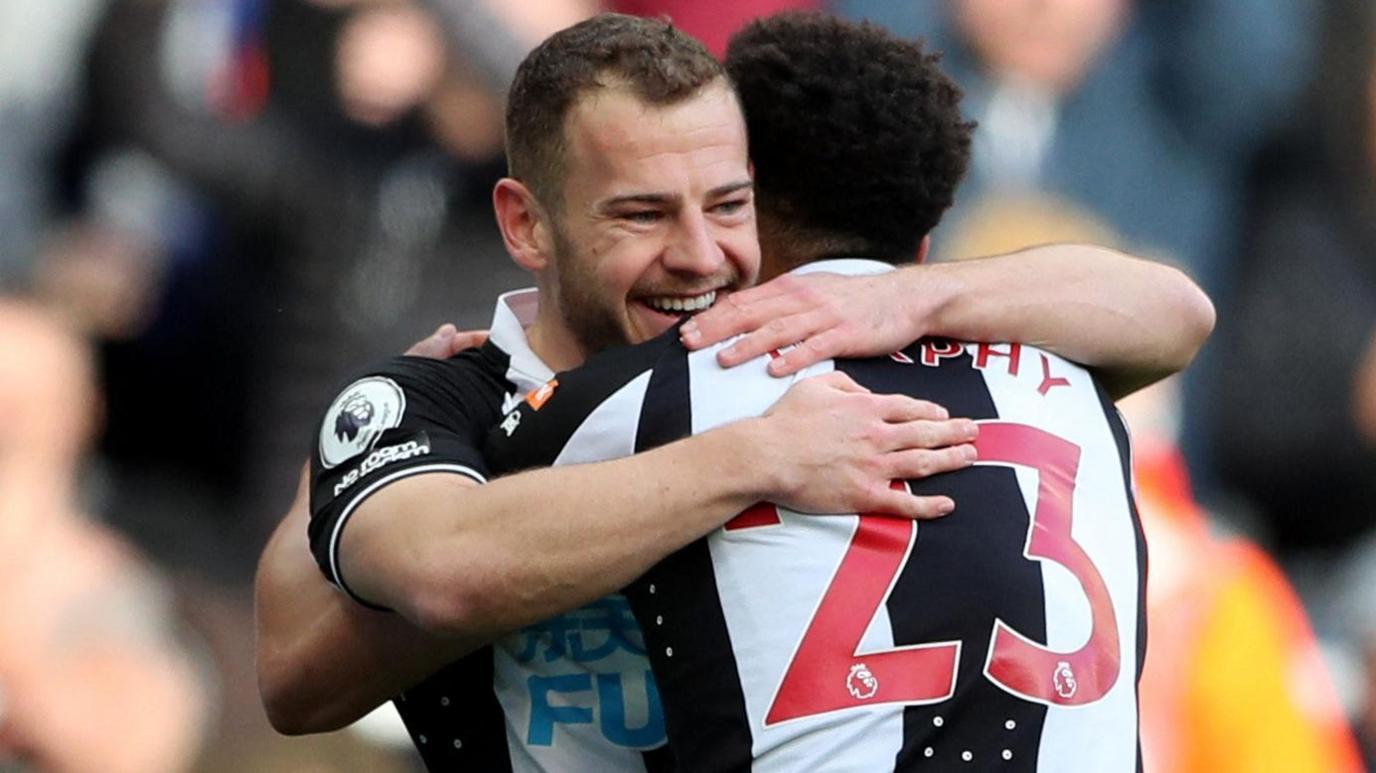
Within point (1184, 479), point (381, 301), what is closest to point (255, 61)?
point (381, 301)

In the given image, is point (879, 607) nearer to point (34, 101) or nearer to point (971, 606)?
point (971, 606)

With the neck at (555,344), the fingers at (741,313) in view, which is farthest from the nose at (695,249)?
the neck at (555,344)

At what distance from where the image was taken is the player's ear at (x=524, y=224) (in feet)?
10.5

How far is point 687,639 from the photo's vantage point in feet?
8.74

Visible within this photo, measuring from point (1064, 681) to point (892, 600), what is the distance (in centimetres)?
25

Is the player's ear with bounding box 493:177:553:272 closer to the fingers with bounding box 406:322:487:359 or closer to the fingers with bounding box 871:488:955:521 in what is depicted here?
the fingers with bounding box 406:322:487:359

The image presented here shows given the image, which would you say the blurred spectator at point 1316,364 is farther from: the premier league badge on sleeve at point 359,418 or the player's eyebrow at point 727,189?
the premier league badge on sleeve at point 359,418

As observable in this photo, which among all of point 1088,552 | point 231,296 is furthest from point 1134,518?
point 231,296

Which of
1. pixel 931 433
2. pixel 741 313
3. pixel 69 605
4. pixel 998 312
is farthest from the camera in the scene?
pixel 69 605

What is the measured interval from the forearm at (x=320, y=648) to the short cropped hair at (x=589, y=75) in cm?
67

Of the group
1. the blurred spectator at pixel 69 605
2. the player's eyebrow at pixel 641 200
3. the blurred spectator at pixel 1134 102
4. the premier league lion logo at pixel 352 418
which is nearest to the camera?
the premier league lion logo at pixel 352 418

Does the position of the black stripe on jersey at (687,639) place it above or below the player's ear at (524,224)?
below

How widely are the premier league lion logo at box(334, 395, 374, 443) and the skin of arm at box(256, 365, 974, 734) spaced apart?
164mm

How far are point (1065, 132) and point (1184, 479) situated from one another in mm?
1079
